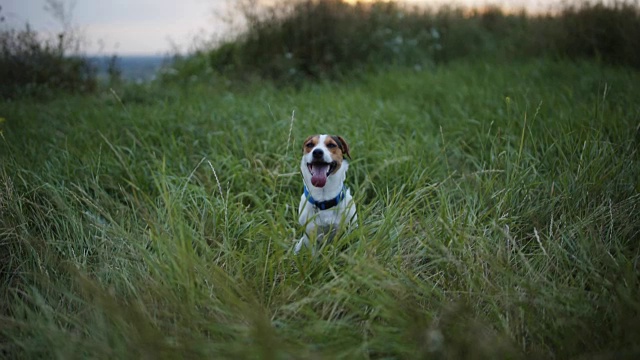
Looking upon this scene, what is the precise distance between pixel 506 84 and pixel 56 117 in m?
5.52

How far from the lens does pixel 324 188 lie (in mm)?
2631

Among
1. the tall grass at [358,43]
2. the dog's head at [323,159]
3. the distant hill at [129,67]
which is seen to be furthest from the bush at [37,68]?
the dog's head at [323,159]

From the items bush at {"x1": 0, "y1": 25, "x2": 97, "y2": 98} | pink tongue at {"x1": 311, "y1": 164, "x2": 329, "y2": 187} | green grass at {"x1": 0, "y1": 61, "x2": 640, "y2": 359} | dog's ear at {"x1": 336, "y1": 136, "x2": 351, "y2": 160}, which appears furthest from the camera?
bush at {"x1": 0, "y1": 25, "x2": 97, "y2": 98}

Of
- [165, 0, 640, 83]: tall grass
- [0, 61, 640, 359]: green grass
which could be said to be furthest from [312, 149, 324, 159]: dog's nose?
[165, 0, 640, 83]: tall grass

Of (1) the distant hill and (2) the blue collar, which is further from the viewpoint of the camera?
(1) the distant hill

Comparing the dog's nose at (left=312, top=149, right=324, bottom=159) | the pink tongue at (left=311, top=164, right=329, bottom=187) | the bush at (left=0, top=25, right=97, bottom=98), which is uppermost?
the bush at (left=0, top=25, right=97, bottom=98)

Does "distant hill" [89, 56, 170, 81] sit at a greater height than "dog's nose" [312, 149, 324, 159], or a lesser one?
greater

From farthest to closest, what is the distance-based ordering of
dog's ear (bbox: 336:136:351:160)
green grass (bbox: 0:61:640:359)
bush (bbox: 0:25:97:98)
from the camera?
1. bush (bbox: 0:25:97:98)
2. dog's ear (bbox: 336:136:351:160)
3. green grass (bbox: 0:61:640:359)

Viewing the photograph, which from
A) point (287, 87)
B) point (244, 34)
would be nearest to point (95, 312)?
point (287, 87)

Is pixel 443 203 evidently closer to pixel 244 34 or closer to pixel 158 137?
pixel 158 137

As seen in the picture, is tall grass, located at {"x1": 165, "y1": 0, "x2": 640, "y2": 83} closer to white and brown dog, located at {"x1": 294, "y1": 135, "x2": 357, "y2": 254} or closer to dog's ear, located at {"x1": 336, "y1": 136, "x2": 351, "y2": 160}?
dog's ear, located at {"x1": 336, "y1": 136, "x2": 351, "y2": 160}

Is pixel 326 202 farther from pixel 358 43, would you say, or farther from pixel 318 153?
pixel 358 43

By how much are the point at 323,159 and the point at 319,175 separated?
99 millimetres

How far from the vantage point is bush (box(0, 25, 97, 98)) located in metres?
6.26
